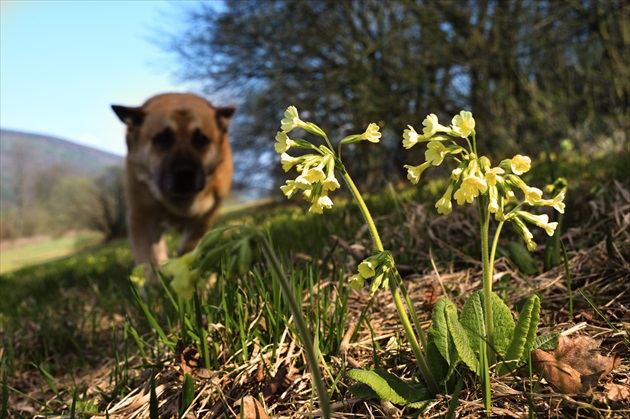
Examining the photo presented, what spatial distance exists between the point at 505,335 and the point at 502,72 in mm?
7786

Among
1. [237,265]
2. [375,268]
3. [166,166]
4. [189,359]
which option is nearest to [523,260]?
[375,268]

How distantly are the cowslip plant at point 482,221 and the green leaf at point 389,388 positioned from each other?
0.34ft

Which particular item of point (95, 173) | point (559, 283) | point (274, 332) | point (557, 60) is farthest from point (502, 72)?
point (95, 173)

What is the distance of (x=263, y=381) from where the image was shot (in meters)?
1.40

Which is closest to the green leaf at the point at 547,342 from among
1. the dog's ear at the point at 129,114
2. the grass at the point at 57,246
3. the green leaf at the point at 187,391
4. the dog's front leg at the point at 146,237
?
the green leaf at the point at 187,391

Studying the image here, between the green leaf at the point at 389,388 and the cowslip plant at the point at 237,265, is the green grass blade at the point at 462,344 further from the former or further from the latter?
the cowslip plant at the point at 237,265

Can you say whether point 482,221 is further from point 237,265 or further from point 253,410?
→ point 253,410

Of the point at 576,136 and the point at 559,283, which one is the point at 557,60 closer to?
the point at 576,136

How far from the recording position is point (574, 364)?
1.17 metres

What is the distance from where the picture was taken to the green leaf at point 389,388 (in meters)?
1.06

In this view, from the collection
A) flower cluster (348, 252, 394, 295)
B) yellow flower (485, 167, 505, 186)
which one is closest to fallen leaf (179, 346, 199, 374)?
flower cluster (348, 252, 394, 295)

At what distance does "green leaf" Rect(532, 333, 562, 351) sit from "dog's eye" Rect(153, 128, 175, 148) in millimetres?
4049

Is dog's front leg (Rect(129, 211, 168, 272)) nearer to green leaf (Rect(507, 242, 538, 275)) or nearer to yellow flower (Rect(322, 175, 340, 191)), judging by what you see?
green leaf (Rect(507, 242, 538, 275))

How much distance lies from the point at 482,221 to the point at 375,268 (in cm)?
27
